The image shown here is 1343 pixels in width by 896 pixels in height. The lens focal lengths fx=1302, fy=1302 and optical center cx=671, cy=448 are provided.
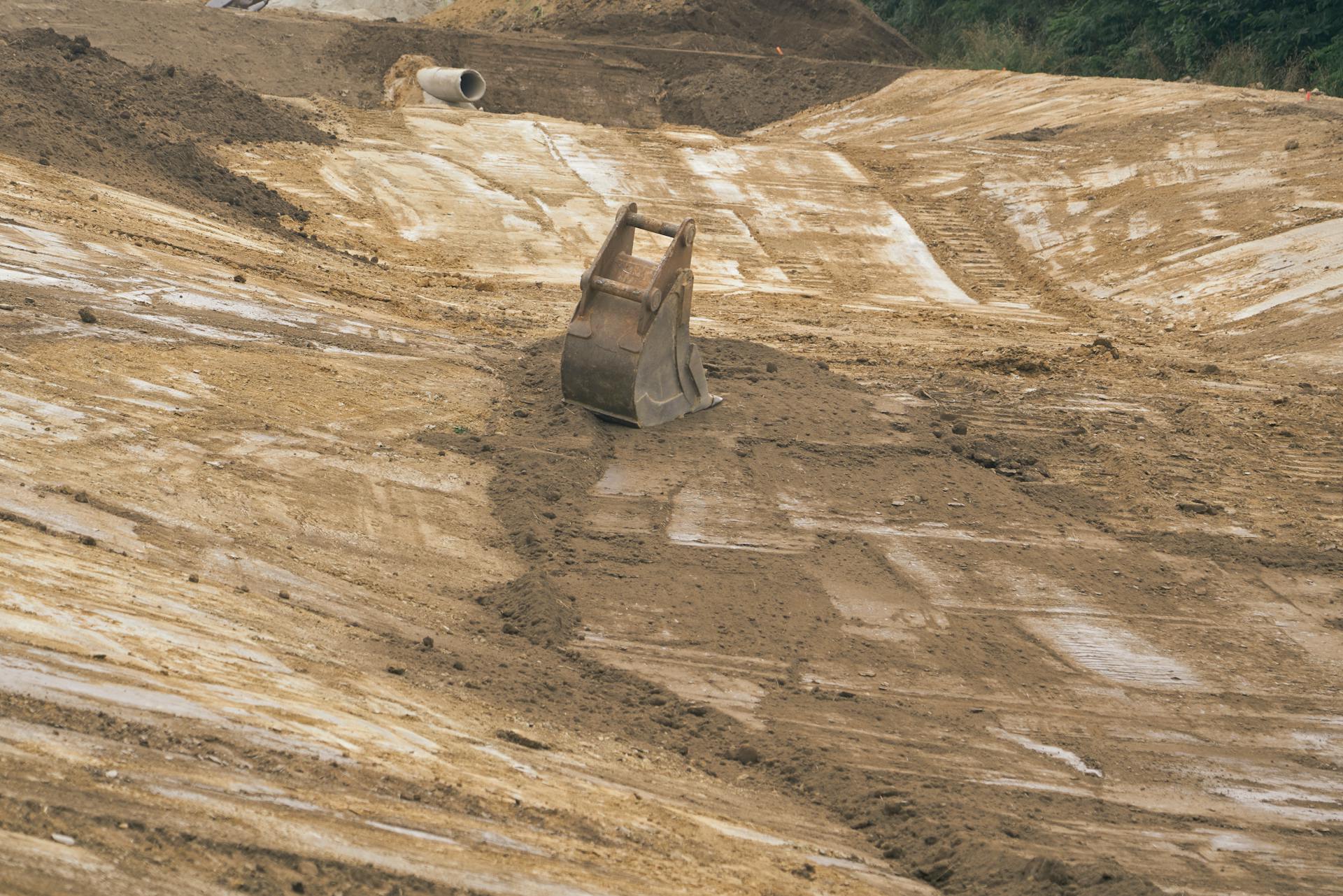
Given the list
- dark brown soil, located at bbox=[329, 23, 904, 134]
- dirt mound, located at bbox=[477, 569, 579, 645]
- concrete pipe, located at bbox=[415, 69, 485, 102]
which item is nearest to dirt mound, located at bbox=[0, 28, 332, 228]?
concrete pipe, located at bbox=[415, 69, 485, 102]

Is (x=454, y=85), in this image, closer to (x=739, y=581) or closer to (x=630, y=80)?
(x=630, y=80)

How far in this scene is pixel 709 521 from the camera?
7980 millimetres

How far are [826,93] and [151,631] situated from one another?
24487 mm

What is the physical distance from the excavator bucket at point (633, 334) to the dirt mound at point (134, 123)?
6602 mm

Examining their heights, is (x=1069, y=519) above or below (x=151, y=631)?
below

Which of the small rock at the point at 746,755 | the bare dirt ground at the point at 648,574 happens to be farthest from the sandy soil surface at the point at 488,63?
the small rock at the point at 746,755

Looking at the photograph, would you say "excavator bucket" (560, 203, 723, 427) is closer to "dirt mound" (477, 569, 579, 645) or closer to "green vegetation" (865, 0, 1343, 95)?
"dirt mound" (477, 569, 579, 645)

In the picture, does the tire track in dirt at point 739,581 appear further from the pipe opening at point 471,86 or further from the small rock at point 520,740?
the pipe opening at point 471,86

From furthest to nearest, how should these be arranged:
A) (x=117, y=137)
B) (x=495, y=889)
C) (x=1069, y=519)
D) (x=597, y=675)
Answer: (x=117, y=137)
(x=1069, y=519)
(x=597, y=675)
(x=495, y=889)

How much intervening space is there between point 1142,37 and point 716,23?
9657 millimetres

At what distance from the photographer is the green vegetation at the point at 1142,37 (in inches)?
961

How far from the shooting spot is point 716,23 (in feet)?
102

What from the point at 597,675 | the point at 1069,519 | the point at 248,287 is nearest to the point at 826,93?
the point at 248,287

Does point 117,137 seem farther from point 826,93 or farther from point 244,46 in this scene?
point 826,93
